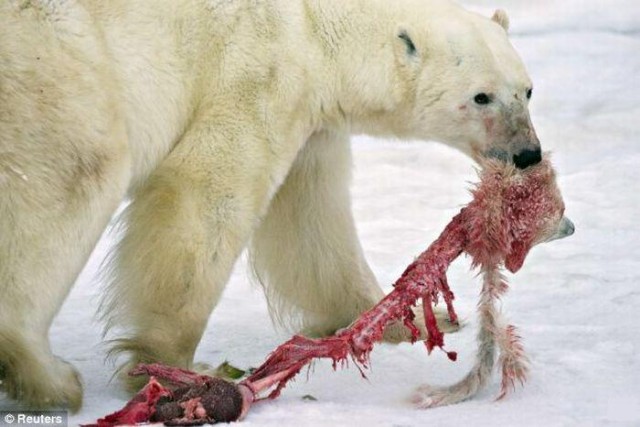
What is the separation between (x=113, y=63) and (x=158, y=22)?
0.80ft

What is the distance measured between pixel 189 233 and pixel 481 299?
37.6 inches

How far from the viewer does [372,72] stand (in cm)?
478

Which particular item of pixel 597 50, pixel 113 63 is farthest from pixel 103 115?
pixel 597 50

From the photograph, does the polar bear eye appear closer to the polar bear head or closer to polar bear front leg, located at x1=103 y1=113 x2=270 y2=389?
the polar bear head

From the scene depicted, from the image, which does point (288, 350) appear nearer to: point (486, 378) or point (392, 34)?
point (486, 378)

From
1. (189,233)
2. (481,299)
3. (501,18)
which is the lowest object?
(481,299)

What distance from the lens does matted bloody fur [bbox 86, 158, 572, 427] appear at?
4.05 m

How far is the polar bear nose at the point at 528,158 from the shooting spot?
468 centimetres

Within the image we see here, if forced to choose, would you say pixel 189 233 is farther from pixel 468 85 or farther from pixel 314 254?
pixel 468 85

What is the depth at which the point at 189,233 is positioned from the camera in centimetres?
441

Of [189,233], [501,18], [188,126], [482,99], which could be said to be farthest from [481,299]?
[501,18]

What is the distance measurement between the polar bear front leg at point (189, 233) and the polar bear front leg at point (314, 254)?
2.35ft

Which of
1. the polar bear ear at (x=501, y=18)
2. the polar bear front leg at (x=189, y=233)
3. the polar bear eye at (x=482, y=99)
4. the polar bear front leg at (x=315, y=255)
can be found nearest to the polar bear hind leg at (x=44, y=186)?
the polar bear front leg at (x=189, y=233)

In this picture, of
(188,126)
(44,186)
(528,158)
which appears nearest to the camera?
(44,186)
